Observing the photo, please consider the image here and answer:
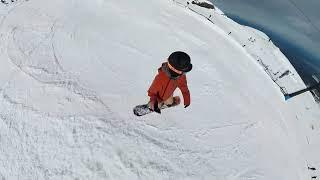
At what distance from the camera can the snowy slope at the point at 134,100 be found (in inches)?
→ 245

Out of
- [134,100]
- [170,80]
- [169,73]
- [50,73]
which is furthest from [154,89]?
[50,73]

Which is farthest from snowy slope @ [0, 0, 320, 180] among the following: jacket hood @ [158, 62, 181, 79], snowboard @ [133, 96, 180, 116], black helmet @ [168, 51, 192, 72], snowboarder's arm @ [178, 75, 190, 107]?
black helmet @ [168, 51, 192, 72]

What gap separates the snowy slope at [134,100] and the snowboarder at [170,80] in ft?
2.29

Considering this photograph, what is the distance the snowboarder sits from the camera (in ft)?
18.1

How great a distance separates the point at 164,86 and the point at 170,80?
0.15 meters

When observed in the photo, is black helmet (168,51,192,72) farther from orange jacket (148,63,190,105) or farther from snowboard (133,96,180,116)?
snowboard (133,96,180,116)

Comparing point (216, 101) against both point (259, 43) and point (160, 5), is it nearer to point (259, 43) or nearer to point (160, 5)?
point (259, 43)

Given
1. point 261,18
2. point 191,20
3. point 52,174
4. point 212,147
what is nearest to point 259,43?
point 261,18

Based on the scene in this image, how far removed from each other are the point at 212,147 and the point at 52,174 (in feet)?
7.43

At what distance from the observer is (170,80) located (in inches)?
231

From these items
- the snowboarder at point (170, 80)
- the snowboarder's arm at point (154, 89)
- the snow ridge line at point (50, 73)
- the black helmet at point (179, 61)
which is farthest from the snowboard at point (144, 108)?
the black helmet at point (179, 61)

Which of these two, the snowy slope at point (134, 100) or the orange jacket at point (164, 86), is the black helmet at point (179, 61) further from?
the snowy slope at point (134, 100)

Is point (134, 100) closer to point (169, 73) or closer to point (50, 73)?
point (50, 73)

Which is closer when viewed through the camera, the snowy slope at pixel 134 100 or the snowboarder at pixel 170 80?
the snowboarder at pixel 170 80
